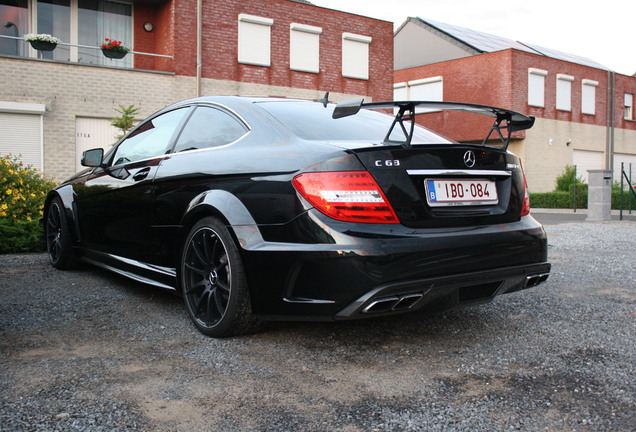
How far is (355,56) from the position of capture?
22.1 m

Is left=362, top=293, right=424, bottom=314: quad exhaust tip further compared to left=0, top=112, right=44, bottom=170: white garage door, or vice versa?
left=0, top=112, right=44, bottom=170: white garage door

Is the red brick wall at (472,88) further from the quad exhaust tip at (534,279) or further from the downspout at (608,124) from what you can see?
the quad exhaust tip at (534,279)

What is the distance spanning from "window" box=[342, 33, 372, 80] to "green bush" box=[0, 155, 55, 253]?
50.7 feet

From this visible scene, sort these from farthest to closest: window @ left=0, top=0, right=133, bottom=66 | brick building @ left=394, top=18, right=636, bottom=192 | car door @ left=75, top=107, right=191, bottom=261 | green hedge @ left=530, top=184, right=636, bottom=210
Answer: brick building @ left=394, top=18, right=636, bottom=192
green hedge @ left=530, top=184, right=636, bottom=210
window @ left=0, top=0, right=133, bottom=66
car door @ left=75, top=107, right=191, bottom=261

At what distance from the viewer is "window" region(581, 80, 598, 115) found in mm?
31156

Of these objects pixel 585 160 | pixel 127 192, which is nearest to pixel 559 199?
pixel 585 160

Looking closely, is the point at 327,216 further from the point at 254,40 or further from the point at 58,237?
the point at 254,40

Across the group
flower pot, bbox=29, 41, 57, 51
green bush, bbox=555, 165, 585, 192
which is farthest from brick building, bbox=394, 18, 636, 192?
flower pot, bbox=29, 41, 57, 51

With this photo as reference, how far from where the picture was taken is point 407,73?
31.8 metres

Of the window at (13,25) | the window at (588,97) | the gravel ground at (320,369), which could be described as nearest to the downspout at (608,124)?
the window at (588,97)

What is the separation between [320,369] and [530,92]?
28.2 meters

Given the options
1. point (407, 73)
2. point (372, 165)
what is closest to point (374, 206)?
point (372, 165)

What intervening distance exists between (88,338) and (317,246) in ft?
4.93

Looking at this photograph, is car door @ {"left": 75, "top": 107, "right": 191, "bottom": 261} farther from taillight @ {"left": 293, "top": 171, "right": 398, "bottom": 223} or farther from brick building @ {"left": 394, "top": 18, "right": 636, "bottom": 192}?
brick building @ {"left": 394, "top": 18, "right": 636, "bottom": 192}
